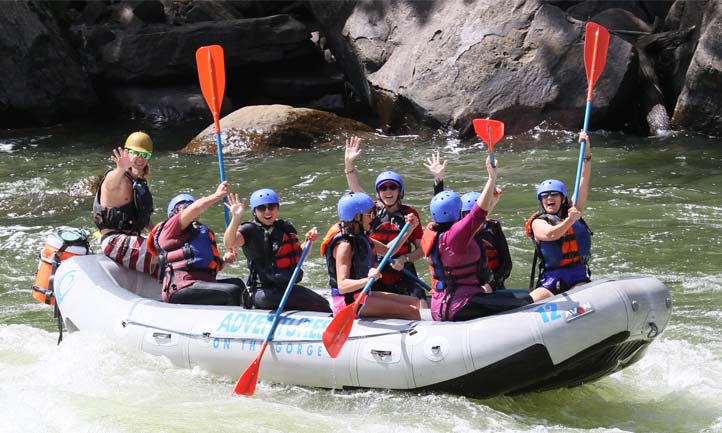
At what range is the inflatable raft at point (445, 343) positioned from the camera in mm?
5109

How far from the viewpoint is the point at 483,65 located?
531 inches

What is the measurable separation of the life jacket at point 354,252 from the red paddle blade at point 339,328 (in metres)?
0.30

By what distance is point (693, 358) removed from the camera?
6012 mm

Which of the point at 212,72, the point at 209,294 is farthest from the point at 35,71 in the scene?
the point at 209,294

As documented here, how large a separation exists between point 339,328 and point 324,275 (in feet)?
9.35

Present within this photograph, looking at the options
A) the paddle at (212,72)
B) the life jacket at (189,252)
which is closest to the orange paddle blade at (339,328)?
the life jacket at (189,252)

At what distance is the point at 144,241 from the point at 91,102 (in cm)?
1066

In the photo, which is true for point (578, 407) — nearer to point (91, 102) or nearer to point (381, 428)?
point (381, 428)

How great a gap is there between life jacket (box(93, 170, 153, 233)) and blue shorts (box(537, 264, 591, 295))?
2.83 meters

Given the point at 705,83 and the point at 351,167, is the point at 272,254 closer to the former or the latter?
the point at 351,167

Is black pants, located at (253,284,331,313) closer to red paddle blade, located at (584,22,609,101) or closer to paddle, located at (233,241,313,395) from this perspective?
paddle, located at (233,241,313,395)

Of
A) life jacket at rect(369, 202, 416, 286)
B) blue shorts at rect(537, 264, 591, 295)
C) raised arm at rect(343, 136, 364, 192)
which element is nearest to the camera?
blue shorts at rect(537, 264, 591, 295)

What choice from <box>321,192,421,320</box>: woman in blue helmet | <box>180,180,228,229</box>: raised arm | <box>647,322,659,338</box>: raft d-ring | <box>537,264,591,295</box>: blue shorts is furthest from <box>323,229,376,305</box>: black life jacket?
<box>647,322,659,338</box>: raft d-ring

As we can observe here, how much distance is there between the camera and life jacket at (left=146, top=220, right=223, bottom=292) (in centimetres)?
609
